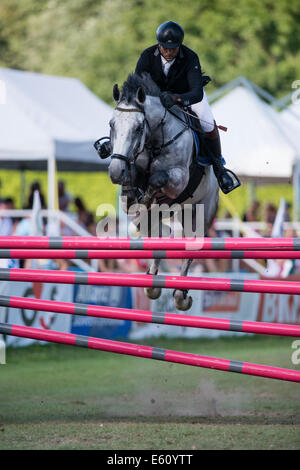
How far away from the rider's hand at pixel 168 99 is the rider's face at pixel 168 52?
30 cm

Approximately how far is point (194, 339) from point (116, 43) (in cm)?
2259

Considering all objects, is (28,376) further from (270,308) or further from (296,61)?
(296,61)

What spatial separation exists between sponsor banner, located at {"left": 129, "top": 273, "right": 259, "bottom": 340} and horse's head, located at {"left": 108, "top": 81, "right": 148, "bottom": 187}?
16.3ft

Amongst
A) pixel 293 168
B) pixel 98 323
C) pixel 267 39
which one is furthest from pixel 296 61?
pixel 98 323

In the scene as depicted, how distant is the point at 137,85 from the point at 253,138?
28.7 ft

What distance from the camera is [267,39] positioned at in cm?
3022

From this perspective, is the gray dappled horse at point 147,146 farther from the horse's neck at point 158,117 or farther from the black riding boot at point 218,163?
the black riding boot at point 218,163

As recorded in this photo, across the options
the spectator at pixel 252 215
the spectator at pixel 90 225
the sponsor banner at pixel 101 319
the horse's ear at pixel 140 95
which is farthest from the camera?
the spectator at pixel 252 215

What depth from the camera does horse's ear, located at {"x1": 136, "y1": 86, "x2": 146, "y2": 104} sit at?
19.4 ft

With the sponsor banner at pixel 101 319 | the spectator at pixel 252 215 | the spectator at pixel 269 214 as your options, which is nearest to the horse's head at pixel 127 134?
the sponsor banner at pixel 101 319

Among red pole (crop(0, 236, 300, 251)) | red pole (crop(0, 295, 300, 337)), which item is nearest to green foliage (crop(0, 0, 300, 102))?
red pole (crop(0, 295, 300, 337))

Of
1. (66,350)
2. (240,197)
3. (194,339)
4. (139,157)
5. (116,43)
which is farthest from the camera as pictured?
(116,43)

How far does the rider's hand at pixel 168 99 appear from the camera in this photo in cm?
620

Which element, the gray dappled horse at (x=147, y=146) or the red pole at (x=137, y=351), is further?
the gray dappled horse at (x=147, y=146)
